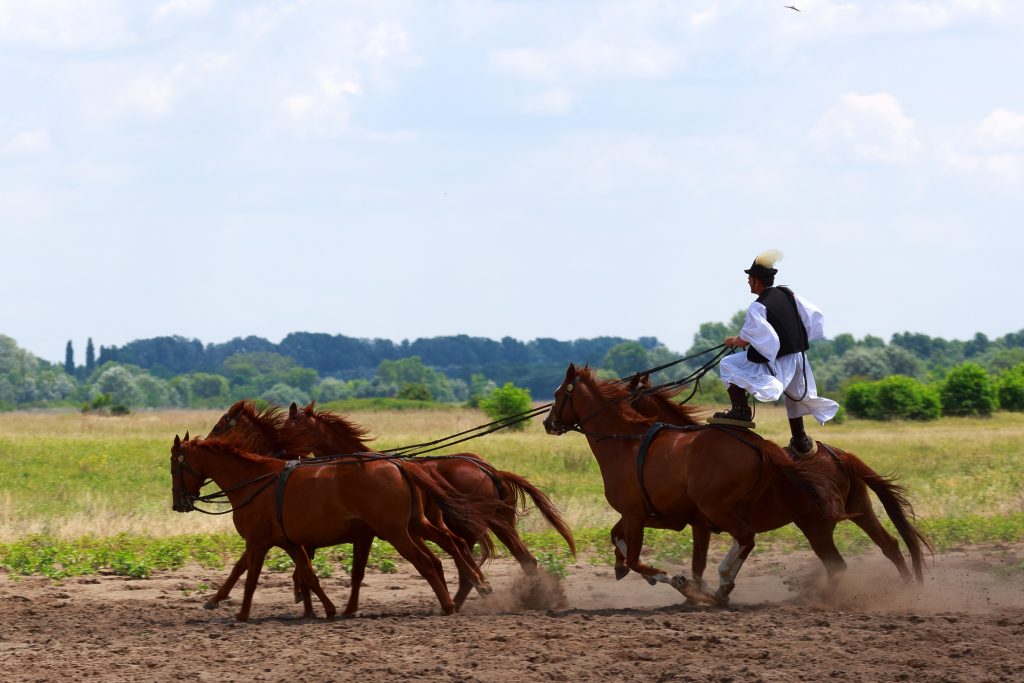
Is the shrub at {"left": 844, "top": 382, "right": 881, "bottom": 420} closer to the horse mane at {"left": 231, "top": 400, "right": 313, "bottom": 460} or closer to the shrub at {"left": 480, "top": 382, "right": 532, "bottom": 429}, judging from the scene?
the shrub at {"left": 480, "top": 382, "right": 532, "bottom": 429}

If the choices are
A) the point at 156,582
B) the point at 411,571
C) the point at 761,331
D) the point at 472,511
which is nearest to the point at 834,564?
the point at 761,331

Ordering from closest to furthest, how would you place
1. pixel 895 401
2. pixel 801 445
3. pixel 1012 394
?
pixel 801 445 < pixel 895 401 < pixel 1012 394

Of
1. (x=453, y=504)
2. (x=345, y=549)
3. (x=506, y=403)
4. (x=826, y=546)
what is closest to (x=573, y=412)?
(x=453, y=504)

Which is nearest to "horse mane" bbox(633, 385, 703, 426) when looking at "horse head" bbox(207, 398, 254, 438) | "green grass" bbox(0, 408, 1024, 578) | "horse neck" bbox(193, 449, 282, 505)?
"green grass" bbox(0, 408, 1024, 578)

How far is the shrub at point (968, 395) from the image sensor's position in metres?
47.5

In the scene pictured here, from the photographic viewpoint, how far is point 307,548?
10805 millimetres

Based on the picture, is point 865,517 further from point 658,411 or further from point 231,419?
point 231,419

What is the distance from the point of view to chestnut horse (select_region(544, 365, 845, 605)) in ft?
32.7

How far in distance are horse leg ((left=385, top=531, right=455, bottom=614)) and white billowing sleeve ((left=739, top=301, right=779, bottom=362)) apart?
310 cm

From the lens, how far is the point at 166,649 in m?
8.63

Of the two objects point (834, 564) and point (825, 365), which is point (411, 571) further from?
point (825, 365)

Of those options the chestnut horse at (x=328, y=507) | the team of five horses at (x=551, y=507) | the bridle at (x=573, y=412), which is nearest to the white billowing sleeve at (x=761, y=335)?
the team of five horses at (x=551, y=507)

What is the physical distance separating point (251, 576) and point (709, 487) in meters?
3.78

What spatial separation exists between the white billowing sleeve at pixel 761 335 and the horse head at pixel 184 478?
481cm
